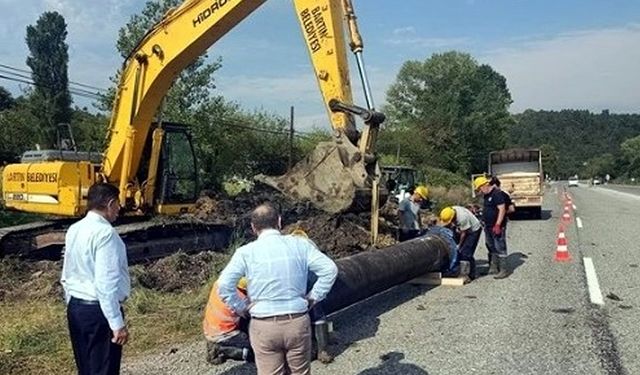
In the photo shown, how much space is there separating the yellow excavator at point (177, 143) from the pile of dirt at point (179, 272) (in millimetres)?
1661

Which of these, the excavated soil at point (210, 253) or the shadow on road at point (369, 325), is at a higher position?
the excavated soil at point (210, 253)

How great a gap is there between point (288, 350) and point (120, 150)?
8.84 m

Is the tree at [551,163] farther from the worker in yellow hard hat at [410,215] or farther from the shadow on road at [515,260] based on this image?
the worker in yellow hard hat at [410,215]

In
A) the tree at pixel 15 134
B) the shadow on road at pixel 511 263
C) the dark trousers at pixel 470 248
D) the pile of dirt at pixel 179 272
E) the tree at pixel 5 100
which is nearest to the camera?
the pile of dirt at pixel 179 272

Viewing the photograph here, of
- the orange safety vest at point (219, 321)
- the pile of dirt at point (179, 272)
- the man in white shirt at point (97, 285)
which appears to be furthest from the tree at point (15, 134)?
the man in white shirt at point (97, 285)

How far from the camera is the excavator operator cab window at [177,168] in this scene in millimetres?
12883

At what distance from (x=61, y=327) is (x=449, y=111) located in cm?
6019

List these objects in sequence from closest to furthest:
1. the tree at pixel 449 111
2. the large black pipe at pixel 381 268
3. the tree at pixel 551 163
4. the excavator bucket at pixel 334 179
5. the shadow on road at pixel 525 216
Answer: the large black pipe at pixel 381 268
the excavator bucket at pixel 334 179
the shadow on road at pixel 525 216
the tree at pixel 449 111
the tree at pixel 551 163

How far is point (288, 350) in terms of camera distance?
4.27 m

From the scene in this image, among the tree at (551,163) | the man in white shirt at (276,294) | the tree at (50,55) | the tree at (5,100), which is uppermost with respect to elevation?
the tree at (50,55)

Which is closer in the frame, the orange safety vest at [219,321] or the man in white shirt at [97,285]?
the man in white shirt at [97,285]

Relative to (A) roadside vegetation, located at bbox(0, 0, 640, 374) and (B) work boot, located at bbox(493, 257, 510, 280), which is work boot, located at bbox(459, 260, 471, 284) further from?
(A) roadside vegetation, located at bbox(0, 0, 640, 374)

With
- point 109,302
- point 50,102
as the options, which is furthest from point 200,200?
point 50,102

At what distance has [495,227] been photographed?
37.8 ft
